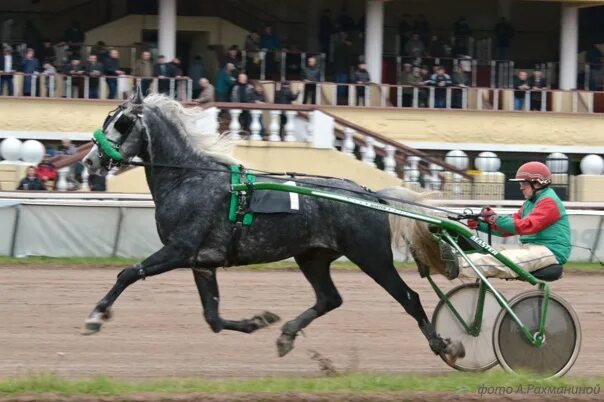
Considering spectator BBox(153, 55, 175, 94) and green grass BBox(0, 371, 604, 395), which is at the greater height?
spectator BBox(153, 55, 175, 94)

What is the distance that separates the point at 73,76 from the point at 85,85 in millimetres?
242

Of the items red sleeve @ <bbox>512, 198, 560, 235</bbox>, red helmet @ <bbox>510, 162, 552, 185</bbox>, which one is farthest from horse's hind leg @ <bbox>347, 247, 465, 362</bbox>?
red helmet @ <bbox>510, 162, 552, 185</bbox>

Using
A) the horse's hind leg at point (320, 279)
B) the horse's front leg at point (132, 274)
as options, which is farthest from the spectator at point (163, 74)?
the horse's front leg at point (132, 274)

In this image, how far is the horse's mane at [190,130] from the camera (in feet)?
30.2

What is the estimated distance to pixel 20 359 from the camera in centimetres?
885

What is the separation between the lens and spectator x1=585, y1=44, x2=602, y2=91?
24484mm

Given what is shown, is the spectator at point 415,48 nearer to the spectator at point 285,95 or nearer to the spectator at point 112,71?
the spectator at point 285,95

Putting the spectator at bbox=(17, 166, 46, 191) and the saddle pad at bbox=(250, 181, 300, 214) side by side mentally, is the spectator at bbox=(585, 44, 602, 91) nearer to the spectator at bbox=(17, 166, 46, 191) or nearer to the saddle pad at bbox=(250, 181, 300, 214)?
the spectator at bbox=(17, 166, 46, 191)

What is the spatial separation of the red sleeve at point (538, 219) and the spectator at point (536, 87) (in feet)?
50.6

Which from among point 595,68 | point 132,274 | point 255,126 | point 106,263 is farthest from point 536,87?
point 132,274

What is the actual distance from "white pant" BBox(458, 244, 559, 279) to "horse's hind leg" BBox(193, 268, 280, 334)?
4.63 ft

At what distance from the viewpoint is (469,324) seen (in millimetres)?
8750

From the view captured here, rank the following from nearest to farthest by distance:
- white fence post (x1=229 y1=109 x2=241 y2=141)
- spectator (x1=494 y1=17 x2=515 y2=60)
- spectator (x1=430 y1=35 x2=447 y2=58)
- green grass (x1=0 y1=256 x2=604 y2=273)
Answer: green grass (x1=0 y1=256 x2=604 y2=273), white fence post (x1=229 y1=109 x2=241 y2=141), spectator (x1=430 y1=35 x2=447 y2=58), spectator (x1=494 y1=17 x2=515 y2=60)

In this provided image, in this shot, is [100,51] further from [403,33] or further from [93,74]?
[403,33]
